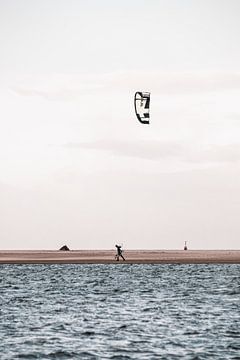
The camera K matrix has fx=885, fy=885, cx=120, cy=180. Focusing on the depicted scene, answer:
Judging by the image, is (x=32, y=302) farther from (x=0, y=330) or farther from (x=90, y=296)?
(x=0, y=330)

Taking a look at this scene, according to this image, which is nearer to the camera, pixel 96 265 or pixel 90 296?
Result: pixel 90 296

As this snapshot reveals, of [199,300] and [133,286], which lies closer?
[199,300]

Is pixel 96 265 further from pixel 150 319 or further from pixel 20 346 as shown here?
pixel 20 346

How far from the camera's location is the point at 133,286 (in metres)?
78.1

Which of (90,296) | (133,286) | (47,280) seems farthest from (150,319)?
(47,280)

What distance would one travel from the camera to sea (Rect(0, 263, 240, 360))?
3850 centimetres

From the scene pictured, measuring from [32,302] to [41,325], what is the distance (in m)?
15.3

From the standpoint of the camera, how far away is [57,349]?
3869 cm

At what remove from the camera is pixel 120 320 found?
162ft

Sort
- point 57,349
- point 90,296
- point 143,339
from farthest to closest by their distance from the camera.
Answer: point 90,296
point 143,339
point 57,349

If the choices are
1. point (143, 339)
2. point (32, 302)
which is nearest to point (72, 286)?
point (32, 302)

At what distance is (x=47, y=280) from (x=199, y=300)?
2966 cm

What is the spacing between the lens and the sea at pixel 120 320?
38500 millimetres

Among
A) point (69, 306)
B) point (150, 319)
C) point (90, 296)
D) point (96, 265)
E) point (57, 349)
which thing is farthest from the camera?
point (96, 265)
